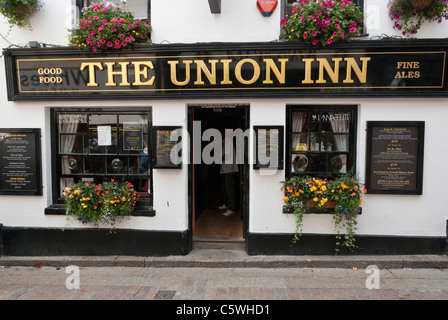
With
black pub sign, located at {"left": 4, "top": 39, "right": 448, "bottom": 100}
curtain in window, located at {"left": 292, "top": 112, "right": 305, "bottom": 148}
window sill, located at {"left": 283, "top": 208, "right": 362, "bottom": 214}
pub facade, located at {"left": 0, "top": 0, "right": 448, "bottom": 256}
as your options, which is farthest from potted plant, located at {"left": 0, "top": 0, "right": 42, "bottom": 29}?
window sill, located at {"left": 283, "top": 208, "right": 362, "bottom": 214}

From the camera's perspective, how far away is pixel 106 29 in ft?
14.9

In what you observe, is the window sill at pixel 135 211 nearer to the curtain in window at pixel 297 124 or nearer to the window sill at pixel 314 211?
the window sill at pixel 314 211

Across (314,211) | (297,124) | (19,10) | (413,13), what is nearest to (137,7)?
(19,10)

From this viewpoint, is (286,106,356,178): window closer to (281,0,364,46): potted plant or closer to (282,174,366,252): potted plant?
(282,174,366,252): potted plant

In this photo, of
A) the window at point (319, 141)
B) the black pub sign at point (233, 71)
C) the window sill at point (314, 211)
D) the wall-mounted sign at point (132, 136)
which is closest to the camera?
the black pub sign at point (233, 71)

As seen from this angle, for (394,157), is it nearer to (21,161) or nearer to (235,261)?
(235,261)

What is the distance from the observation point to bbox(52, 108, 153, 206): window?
508 cm

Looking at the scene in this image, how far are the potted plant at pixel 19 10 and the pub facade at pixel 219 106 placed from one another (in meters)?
0.14

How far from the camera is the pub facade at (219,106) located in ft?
15.2

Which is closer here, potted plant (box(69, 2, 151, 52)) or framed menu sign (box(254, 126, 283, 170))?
potted plant (box(69, 2, 151, 52))

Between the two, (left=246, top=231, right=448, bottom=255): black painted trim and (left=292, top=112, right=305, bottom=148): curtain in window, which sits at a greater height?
(left=292, top=112, right=305, bottom=148): curtain in window

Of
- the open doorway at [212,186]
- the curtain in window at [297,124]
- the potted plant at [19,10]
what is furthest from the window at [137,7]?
the curtain in window at [297,124]

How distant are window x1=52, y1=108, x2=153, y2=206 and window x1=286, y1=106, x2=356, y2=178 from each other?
2.55 meters

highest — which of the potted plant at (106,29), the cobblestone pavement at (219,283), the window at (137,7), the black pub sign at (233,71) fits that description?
the window at (137,7)
